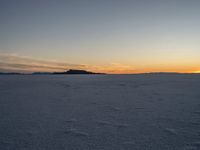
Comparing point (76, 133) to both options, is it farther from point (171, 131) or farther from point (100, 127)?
point (171, 131)

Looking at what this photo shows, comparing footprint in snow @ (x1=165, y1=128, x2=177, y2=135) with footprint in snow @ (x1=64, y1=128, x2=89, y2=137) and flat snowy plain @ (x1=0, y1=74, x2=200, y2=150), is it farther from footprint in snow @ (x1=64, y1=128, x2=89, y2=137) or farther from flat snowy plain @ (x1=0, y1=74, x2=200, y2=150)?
footprint in snow @ (x1=64, y1=128, x2=89, y2=137)

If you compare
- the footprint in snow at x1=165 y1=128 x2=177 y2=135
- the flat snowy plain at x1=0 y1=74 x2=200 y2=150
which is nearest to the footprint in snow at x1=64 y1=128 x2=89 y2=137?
the flat snowy plain at x1=0 y1=74 x2=200 y2=150

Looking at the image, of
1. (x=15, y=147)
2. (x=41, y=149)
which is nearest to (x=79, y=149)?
(x=41, y=149)

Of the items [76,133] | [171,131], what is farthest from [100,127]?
[171,131]

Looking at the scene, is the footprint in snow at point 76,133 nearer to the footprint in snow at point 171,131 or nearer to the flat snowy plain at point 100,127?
the flat snowy plain at point 100,127

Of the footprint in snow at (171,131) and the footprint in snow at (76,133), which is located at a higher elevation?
the footprint in snow at (171,131)

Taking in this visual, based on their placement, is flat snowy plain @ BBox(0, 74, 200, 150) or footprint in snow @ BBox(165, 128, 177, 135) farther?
footprint in snow @ BBox(165, 128, 177, 135)

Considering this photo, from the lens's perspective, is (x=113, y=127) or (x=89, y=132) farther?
(x=113, y=127)

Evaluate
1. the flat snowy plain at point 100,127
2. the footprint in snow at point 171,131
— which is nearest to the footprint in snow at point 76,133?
the flat snowy plain at point 100,127

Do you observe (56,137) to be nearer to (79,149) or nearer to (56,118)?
(79,149)

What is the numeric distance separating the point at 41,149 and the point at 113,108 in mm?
1656

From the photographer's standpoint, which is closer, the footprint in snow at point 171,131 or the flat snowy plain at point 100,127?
the flat snowy plain at point 100,127

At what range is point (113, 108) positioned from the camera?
306 centimetres

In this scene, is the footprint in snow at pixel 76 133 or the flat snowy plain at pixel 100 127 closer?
the flat snowy plain at pixel 100 127
